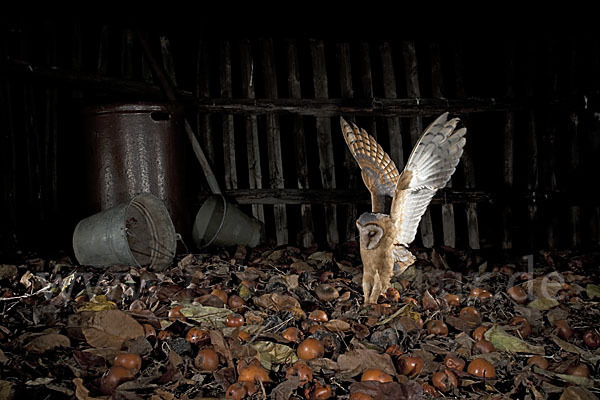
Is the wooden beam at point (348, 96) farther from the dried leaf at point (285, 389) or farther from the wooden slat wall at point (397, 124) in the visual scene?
the dried leaf at point (285, 389)

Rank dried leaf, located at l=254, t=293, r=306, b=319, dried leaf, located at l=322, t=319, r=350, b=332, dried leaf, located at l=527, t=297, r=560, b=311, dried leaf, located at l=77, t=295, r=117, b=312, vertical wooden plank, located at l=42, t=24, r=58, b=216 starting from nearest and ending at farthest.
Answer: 1. dried leaf, located at l=322, t=319, r=350, b=332
2. dried leaf, located at l=77, t=295, r=117, b=312
3. dried leaf, located at l=254, t=293, r=306, b=319
4. dried leaf, located at l=527, t=297, r=560, b=311
5. vertical wooden plank, located at l=42, t=24, r=58, b=216

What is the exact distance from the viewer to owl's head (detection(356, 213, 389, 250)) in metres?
2.51

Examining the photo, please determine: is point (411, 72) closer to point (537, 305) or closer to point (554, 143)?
point (554, 143)

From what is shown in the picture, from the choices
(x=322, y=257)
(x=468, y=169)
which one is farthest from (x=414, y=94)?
(x=322, y=257)

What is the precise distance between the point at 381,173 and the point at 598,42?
11.2 ft

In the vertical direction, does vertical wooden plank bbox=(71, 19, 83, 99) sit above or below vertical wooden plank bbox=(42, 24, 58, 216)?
above

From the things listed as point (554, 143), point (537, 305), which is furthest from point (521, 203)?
point (537, 305)

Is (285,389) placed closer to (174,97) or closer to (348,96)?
(174,97)

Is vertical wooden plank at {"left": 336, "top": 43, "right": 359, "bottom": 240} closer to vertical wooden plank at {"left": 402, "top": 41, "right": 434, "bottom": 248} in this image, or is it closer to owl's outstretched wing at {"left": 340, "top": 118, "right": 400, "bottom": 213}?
vertical wooden plank at {"left": 402, "top": 41, "right": 434, "bottom": 248}

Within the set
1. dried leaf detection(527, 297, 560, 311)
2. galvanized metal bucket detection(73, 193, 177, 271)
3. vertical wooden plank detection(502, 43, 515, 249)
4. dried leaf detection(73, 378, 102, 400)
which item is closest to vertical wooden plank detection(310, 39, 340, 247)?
vertical wooden plank detection(502, 43, 515, 249)

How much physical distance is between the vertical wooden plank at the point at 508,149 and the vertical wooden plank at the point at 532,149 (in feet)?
0.45

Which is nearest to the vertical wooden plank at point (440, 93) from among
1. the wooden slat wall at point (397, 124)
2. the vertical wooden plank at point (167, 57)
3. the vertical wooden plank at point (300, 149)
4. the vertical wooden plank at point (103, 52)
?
the wooden slat wall at point (397, 124)

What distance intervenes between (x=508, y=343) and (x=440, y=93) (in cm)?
311

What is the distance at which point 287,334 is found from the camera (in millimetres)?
2340
